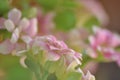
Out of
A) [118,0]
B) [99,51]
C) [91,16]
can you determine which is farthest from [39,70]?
[118,0]

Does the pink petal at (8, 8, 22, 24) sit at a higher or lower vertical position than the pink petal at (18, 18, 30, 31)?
higher

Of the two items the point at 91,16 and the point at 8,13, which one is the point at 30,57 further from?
the point at 91,16

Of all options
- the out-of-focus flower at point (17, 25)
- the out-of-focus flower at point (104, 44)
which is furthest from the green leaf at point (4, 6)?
the out-of-focus flower at point (104, 44)

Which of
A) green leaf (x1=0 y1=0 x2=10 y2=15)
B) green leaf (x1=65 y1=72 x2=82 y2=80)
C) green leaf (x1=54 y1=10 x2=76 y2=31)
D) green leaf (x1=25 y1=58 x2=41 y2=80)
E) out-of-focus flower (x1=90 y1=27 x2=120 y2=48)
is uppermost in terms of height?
green leaf (x1=0 y1=0 x2=10 y2=15)

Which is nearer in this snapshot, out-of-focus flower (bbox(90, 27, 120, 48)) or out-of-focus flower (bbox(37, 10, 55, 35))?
out-of-focus flower (bbox(90, 27, 120, 48))

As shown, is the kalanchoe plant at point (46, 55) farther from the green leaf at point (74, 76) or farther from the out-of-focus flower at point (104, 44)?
the out-of-focus flower at point (104, 44)

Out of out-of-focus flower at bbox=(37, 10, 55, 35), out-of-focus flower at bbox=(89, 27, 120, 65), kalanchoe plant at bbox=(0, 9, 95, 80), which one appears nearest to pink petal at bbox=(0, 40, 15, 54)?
kalanchoe plant at bbox=(0, 9, 95, 80)

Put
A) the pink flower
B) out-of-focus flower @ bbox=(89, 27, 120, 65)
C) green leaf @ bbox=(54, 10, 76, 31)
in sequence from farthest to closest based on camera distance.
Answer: green leaf @ bbox=(54, 10, 76, 31), out-of-focus flower @ bbox=(89, 27, 120, 65), the pink flower

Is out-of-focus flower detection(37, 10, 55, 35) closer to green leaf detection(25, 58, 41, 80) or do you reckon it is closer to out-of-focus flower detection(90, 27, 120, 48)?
out-of-focus flower detection(90, 27, 120, 48)
